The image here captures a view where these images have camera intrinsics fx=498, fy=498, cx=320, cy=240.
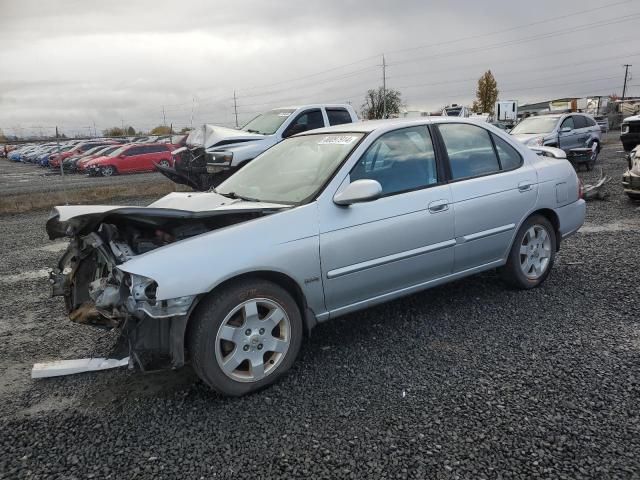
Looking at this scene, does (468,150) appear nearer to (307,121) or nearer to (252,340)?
(252,340)

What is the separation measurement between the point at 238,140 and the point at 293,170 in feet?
22.4

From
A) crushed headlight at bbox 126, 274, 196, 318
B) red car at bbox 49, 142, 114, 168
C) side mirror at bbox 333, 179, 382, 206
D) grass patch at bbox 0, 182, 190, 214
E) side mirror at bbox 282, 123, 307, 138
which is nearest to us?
crushed headlight at bbox 126, 274, 196, 318

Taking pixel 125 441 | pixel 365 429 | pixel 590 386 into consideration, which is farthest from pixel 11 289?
pixel 590 386

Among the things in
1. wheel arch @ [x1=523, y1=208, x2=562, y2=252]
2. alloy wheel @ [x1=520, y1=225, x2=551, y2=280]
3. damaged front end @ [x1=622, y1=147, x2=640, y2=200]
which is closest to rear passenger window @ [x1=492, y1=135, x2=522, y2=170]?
wheel arch @ [x1=523, y1=208, x2=562, y2=252]

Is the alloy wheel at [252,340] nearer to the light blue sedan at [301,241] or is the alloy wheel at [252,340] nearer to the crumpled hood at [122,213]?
the light blue sedan at [301,241]

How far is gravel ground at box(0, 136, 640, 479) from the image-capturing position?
96.8 inches

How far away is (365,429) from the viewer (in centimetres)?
271

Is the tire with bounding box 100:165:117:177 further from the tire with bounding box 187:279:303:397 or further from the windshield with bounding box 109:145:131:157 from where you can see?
the tire with bounding box 187:279:303:397

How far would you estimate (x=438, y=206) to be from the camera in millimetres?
3855

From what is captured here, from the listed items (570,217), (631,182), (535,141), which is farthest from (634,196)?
(535,141)

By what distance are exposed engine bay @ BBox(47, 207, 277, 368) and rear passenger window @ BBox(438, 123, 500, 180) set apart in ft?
5.65

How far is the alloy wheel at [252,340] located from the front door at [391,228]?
0.42 m

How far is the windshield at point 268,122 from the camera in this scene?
11.1 meters

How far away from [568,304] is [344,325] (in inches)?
77.9
